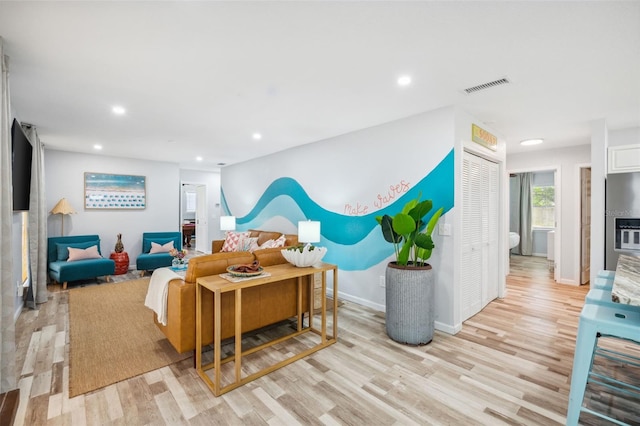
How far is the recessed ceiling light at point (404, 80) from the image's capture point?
Answer: 8.18 ft

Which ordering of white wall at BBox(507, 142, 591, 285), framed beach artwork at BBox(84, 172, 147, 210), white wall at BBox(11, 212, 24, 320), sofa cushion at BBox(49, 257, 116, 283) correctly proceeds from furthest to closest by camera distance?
1. framed beach artwork at BBox(84, 172, 147, 210)
2. white wall at BBox(507, 142, 591, 285)
3. sofa cushion at BBox(49, 257, 116, 283)
4. white wall at BBox(11, 212, 24, 320)

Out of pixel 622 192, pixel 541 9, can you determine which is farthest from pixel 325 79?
pixel 622 192

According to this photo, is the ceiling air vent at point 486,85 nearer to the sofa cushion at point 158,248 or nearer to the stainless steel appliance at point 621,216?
the stainless steel appliance at point 621,216

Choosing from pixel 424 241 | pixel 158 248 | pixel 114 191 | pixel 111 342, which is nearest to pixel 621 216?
pixel 424 241

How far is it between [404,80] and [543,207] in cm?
777

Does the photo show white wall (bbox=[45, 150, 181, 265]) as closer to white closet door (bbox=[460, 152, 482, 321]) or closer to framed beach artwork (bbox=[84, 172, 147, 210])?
framed beach artwork (bbox=[84, 172, 147, 210])

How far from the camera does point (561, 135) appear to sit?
4.32m

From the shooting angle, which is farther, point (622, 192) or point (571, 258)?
point (571, 258)

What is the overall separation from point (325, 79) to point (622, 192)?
3619mm

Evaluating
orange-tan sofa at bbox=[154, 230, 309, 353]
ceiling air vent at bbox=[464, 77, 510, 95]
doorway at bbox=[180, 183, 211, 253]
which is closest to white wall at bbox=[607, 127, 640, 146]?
ceiling air vent at bbox=[464, 77, 510, 95]

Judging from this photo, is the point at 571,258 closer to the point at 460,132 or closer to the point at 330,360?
the point at 460,132

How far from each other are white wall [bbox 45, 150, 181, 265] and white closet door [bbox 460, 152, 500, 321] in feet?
21.0

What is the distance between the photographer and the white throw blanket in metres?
2.55

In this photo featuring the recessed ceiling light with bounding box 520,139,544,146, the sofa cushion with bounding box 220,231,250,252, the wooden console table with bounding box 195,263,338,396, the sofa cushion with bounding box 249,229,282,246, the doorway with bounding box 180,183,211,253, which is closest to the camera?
the wooden console table with bounding box 195,263,338,396
